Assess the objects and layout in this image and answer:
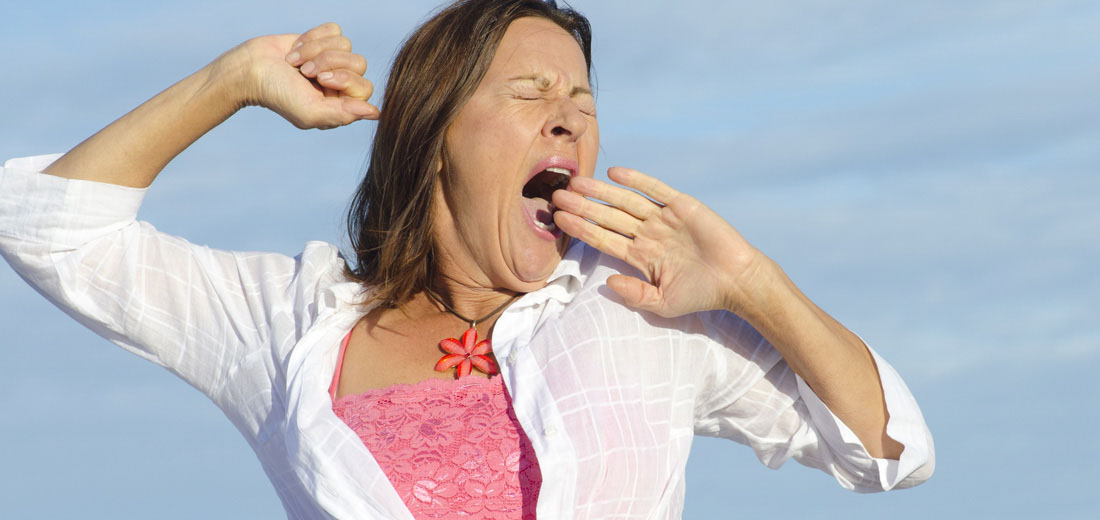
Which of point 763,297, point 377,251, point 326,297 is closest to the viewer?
point 763,297

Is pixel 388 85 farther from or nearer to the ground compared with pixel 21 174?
farther from the ground

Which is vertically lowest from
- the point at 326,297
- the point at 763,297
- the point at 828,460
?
the point at 326,297

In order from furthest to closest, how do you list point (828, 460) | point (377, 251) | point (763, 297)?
point (377, 251), point (828, 460), point (763, 297)

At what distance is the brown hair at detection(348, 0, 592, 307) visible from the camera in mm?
3270

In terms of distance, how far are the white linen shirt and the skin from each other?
3.5 inches

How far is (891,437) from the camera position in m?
2.89

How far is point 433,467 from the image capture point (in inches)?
114

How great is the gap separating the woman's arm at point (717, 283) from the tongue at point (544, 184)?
36 centimetres

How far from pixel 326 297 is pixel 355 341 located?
14cm

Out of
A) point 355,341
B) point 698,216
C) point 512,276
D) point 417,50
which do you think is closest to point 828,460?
point 698,216

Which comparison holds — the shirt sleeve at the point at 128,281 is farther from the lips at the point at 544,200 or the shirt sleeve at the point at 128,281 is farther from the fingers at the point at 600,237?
the fingers at the point at 600,237

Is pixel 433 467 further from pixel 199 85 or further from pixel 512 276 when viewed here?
pixel 199 85

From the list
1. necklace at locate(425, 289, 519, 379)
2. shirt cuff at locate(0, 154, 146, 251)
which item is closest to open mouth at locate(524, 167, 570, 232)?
necklace at locate(425, 289, 519, 379)

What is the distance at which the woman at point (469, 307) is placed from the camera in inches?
113
